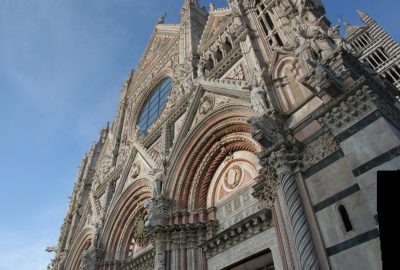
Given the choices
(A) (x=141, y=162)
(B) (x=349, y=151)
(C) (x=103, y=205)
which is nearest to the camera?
(B) (x=349, y=151)

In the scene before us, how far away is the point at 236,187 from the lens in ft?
34.6

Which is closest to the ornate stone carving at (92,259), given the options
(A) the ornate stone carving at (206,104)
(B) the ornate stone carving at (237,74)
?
(A) the ornate stone carving at (206,104)

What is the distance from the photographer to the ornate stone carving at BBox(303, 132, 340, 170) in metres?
6.87

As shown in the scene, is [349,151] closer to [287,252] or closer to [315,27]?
[287,252]

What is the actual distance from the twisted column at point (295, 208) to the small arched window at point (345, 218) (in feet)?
2.22

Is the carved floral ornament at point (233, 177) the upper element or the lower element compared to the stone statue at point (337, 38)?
lower

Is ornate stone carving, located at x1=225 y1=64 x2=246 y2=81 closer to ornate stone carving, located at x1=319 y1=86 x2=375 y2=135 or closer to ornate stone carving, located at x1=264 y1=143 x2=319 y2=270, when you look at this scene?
ornate stone carving, located at x1=264 y1=143 x2=319 y2=270

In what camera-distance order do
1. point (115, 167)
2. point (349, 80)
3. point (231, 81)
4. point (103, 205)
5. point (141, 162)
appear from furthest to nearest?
point (115, 167)
point (103, 205)
point (141, 162)
point (231, 81)
point (349, 80)

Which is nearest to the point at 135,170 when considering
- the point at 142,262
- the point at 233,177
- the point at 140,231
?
the point at 140,231

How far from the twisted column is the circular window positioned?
1240 cm

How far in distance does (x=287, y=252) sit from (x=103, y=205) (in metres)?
12.3

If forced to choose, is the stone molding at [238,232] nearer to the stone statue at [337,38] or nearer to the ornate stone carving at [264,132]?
the ornate stone carving at [264,132]

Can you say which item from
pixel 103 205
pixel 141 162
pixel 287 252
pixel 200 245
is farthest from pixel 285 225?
pixel 103 205

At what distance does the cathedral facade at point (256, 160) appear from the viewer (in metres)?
6.08
